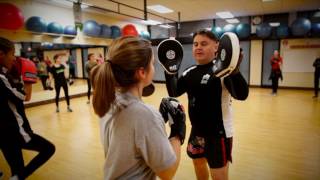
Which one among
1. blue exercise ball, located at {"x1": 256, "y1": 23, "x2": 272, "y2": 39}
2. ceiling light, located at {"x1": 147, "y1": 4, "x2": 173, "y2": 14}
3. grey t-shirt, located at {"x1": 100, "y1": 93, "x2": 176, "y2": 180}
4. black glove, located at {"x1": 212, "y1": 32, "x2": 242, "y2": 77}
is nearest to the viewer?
grey t-shirt, located at {"x1": 100, "y1": 93, "x2": 176, "y2": 180}

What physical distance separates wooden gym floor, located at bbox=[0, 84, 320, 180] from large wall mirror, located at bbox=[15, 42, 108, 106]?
118 centimetres

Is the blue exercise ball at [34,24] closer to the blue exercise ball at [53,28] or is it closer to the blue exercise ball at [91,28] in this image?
the blue exercise ball at [53,28]

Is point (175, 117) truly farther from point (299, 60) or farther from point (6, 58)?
point (299, 60)

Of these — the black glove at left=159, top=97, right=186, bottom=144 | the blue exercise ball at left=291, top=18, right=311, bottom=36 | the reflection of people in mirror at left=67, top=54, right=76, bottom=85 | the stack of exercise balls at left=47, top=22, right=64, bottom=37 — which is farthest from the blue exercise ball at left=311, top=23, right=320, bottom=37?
the black glove at left=159, top=97, right=186, bottom=144

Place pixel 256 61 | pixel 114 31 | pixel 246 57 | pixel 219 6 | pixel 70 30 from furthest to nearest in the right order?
pixel 246 57 < pixel 256 61 < pixel 114 31 < pixel 219 6 < pixel 70 30

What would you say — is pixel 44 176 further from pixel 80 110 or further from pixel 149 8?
pixel 149 8

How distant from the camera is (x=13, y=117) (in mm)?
A: 1801

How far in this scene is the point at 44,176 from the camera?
253 centimetres

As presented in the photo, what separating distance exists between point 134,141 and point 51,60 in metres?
6.49

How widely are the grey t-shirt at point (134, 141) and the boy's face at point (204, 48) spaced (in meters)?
0.92

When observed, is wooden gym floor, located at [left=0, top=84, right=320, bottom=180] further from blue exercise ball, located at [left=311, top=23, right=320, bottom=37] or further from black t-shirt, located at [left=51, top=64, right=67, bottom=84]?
blue exercise ball, located at [left=311, top=23, right=320, bottom=37]

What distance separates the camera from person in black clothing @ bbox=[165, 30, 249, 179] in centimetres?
154

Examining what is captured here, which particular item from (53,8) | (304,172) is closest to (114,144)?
(304,172)

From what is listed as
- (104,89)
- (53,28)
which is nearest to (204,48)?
(104,89)
